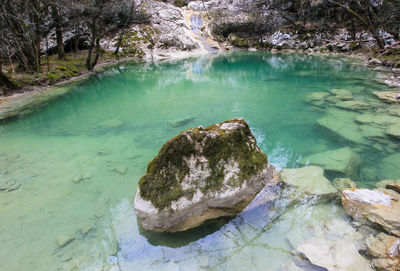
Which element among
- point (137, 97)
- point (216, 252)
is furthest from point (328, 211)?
point (137, 97)

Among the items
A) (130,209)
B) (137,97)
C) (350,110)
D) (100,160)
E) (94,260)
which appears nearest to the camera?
(94,260)

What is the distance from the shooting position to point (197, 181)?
3.98m

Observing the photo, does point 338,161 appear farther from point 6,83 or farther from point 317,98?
point 6,83

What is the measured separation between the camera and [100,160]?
21.2 feet

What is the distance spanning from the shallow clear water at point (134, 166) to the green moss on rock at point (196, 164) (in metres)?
0.73

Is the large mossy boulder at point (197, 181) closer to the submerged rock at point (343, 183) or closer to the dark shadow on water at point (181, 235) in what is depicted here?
the dark shadow on water at point (181, 235)

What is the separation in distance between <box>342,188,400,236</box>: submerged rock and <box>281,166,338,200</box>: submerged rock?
1.20 feet

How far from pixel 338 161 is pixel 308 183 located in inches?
59.5

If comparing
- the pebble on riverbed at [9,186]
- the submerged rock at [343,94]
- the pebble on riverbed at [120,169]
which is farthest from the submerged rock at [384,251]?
the submerged rock at [343,94]

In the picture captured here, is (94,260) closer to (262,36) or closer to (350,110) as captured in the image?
(350,110)

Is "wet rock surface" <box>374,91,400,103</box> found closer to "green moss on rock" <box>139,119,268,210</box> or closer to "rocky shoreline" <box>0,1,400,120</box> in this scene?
"rocky shoreline" <box>0,1,400,120</box>

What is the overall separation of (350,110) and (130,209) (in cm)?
902

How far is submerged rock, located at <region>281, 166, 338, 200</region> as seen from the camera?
450 centimetres

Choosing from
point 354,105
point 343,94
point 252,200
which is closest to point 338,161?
point 252,200
